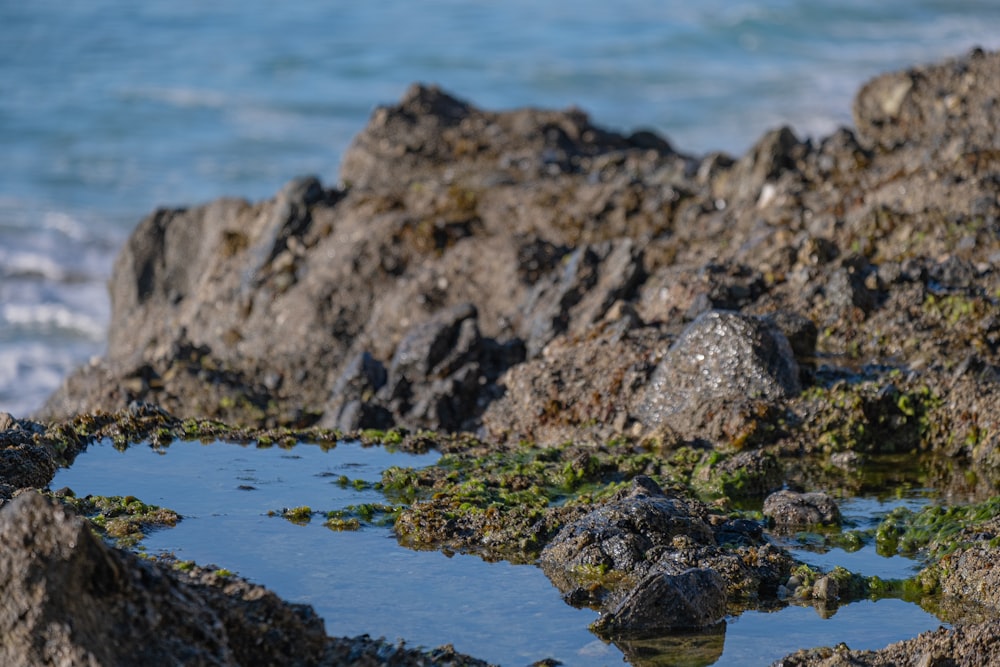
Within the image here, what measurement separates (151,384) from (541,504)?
4613mm

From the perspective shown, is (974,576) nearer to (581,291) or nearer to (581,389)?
(581,389)

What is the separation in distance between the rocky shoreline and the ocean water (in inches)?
296

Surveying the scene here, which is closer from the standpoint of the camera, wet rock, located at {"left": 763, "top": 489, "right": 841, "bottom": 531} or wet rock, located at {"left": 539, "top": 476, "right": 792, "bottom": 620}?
wet rock, located at {"left": 539, "top": 476, "right": 792, "bottom": 620}

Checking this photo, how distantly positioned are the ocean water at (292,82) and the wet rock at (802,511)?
13439mm

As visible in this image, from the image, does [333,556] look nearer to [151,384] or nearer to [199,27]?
[151,384]

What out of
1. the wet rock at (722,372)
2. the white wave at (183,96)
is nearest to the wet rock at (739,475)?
the wet rock at (722,372)

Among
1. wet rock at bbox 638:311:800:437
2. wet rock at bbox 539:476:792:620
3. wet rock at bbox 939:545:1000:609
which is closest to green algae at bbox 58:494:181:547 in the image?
wet rock at bbox 539:476:792:620

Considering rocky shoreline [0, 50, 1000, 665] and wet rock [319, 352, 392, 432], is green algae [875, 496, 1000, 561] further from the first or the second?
wet rock [319, 352, 392, 432]

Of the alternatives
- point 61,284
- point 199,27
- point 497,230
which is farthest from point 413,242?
point 199,27

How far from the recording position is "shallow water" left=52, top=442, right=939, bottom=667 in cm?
454

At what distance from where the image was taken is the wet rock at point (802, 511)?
591 cm

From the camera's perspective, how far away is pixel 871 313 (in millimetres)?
8234

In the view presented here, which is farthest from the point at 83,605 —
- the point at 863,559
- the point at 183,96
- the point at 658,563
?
the point at 183,96

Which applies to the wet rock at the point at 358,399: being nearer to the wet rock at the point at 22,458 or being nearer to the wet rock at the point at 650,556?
the wet rock at the point at 22,458
